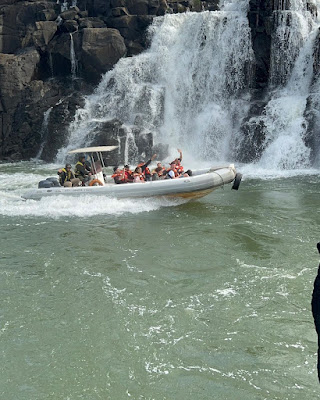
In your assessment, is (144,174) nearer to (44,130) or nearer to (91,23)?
(44,130)

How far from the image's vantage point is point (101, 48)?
23.6 metres

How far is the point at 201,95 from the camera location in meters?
22.0

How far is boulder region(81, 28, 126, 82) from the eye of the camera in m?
23.5

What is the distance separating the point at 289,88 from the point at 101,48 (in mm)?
9575

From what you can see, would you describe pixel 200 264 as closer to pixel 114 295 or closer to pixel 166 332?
pixel 114 295

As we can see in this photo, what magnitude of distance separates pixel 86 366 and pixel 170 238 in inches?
182

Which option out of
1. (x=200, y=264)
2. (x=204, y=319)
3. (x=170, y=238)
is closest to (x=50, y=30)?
(x=170, y=238)

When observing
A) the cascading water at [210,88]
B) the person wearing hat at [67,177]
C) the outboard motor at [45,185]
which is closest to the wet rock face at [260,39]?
the cascading water at [210,88]

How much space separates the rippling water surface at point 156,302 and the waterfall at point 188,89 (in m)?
9.88

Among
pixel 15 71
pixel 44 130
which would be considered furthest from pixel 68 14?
pixel 44 130

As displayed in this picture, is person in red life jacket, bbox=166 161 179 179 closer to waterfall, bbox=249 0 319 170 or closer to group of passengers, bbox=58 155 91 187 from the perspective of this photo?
group of passengers, bbox=58 155 91 187

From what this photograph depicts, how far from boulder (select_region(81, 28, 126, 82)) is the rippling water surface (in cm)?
1386

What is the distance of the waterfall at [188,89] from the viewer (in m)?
21.0

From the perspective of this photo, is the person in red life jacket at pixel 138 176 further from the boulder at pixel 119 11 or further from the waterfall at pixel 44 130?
the boulder at pixel 119 11
